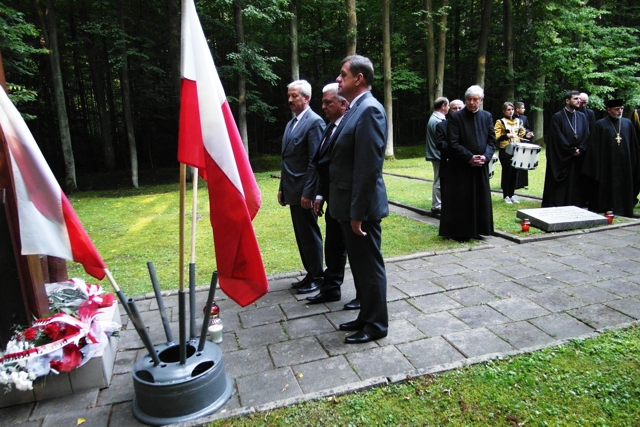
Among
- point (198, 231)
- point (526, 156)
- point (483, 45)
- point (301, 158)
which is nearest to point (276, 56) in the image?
point (483, 45)

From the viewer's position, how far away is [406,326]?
11.6ft

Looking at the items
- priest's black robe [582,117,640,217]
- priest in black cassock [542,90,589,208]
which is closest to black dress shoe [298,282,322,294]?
priest in black cassock [542,90,589,208]

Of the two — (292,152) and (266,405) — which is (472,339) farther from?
(292,152)

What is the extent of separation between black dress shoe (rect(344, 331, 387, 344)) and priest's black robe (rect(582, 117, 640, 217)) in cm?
618

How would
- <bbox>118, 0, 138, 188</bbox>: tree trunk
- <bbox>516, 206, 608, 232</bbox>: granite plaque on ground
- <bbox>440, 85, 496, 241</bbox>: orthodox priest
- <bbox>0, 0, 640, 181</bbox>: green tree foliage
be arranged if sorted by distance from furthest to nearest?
1. <bbox>0, 0, 640, 181</bbox>: green tree foliage
2. <bbox>118, 0, 138, 188</bbox>: tree trunk
3. <bbox>516, 206, 608, 232</bbox>: granite plaque on ground
4. <bbox>440, 85, 496, 241</bbox>: orthodox priest

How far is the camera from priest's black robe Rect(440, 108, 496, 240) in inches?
228

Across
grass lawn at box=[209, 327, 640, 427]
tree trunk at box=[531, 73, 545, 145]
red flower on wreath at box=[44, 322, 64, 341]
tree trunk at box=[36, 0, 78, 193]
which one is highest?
tree trunk at box=[36, 0, 78, 193]

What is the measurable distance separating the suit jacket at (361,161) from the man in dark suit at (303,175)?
807mm

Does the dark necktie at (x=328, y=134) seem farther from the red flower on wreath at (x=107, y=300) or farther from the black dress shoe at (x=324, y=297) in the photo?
the red flower on wreath at (x=107, y=300)

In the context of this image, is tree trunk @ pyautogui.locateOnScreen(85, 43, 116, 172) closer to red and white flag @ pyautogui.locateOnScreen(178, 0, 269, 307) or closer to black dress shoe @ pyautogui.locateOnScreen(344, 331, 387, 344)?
red and white flag @ pyautogui.locateOnScreen(178, 0, 269, 307)

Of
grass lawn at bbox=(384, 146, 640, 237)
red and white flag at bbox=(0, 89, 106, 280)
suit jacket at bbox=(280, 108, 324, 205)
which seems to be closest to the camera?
red and white flag at bbox=(0, 89, 106, 280)

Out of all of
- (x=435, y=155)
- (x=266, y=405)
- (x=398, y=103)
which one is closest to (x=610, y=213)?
(x=435, y=155)

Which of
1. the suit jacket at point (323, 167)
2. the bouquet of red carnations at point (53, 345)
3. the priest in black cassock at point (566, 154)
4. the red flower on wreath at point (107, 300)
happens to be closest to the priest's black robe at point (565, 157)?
the priest in black cassock at point (566, 154)

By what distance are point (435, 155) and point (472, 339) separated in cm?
500
